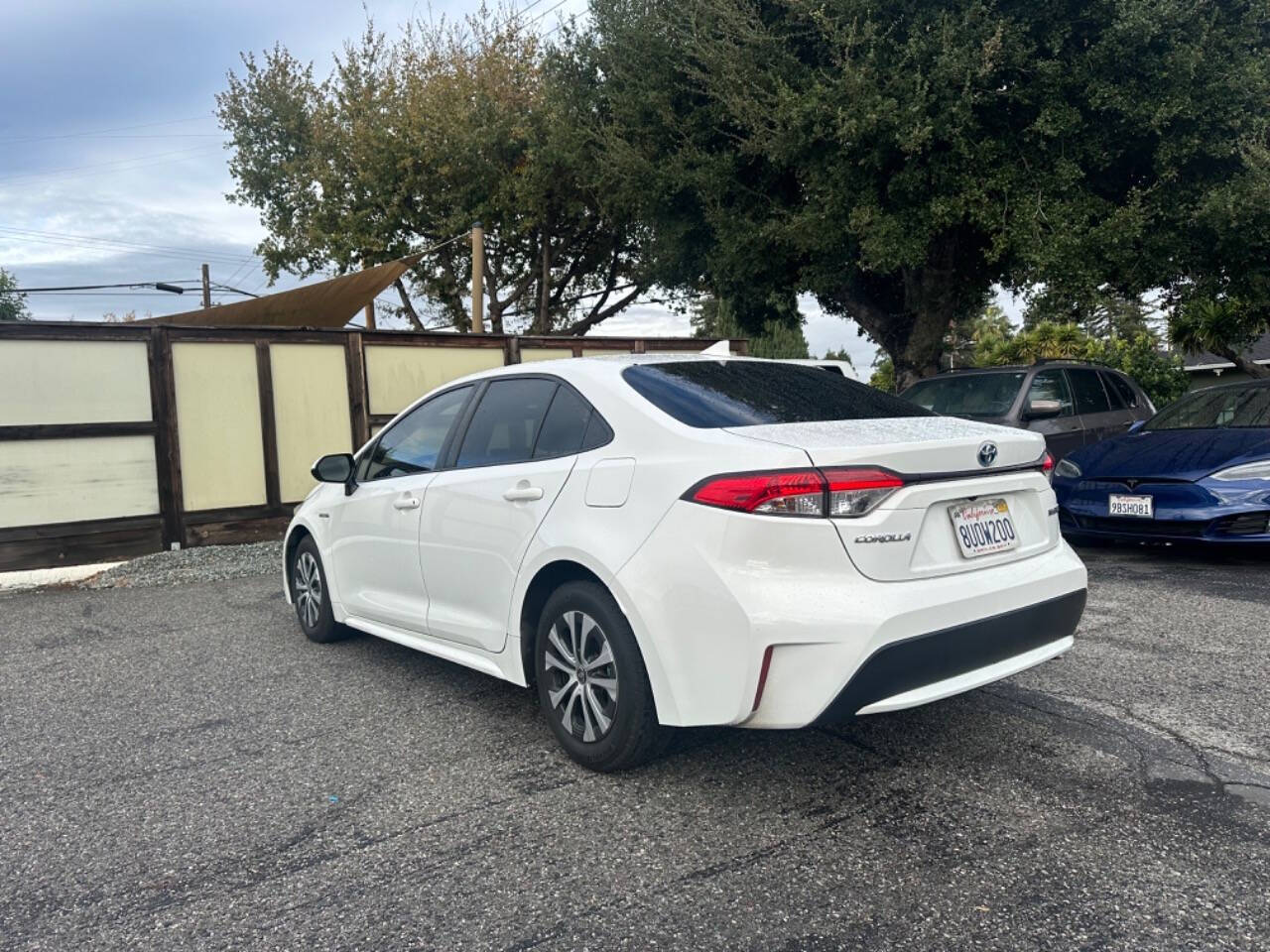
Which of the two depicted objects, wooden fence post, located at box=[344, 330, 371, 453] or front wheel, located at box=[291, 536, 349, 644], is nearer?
front wheel, located at box=[291, 536, 349, 644]

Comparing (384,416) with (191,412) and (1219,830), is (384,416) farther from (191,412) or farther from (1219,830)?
(1219,830)

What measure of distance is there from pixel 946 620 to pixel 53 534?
8.80 metres

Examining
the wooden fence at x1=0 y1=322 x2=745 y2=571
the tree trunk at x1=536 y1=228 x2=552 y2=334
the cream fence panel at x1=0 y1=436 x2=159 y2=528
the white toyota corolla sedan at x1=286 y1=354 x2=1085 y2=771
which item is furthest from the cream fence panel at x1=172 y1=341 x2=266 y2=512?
the tree trunk at x1=536 y1=228 x2=552 y2=334

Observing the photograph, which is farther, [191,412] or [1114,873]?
[191,412]

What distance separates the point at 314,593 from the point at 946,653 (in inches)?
150

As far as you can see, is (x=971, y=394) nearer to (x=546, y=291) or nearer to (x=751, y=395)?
(x=751, y=395)

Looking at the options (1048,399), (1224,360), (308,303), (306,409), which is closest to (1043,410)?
(1048,399)

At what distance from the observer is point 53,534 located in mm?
8898

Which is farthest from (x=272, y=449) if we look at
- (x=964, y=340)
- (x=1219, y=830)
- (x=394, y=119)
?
(x=964, y=340)

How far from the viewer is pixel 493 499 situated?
3.77 metres

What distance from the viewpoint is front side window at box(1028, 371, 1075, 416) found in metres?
9.05

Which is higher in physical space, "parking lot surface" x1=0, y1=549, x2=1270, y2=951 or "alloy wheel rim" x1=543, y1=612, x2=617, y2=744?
"alloy wheel rim" x1=543, y1=612, x2=617, y2=744

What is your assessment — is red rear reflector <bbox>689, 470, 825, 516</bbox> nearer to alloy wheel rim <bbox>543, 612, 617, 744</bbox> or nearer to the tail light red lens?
the tail light red lens

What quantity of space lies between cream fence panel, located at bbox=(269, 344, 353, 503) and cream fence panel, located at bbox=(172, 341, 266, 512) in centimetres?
24
